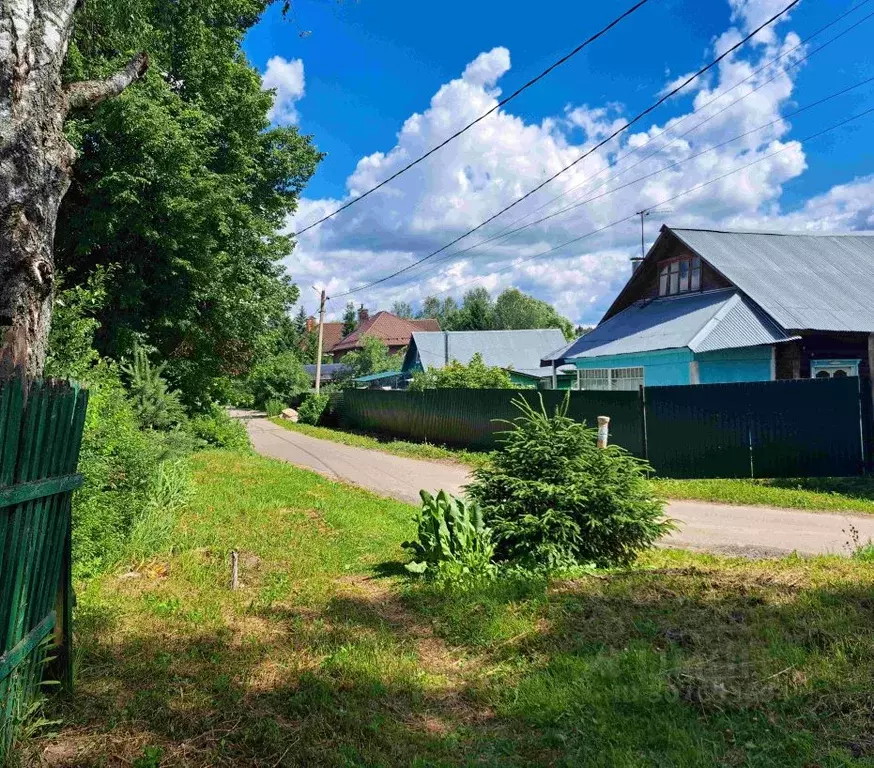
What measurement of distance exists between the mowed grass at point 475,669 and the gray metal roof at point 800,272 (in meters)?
12.2

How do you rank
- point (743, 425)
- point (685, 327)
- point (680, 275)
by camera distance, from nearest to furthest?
point (743, 425)
point (685, 327)
point (680, 275)

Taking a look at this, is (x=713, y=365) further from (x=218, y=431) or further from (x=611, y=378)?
(x=218, y=431)

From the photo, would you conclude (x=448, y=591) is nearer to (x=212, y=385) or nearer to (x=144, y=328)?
(x=144, y=328)

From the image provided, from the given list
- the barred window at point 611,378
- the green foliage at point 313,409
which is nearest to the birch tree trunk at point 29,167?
the barred window at point 611,378

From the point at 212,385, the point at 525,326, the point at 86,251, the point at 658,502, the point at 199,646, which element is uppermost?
the point at 525,326

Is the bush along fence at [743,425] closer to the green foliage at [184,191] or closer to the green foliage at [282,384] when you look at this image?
the green foliage at [184,191]

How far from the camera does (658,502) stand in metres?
6.59

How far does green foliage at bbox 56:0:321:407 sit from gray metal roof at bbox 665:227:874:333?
37.8 feet

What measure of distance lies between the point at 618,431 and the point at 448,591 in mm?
9667

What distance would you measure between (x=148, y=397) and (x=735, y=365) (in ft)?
42.9

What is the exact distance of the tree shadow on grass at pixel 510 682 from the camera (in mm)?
3223

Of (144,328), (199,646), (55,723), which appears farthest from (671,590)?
(144,328)

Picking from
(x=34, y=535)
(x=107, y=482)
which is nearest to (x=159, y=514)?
(x=107, y=482)

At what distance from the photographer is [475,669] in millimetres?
4359
